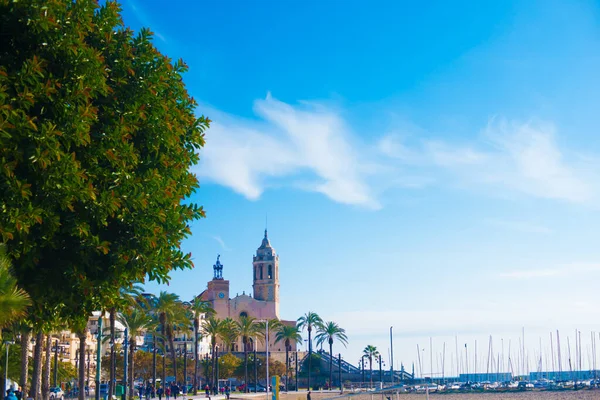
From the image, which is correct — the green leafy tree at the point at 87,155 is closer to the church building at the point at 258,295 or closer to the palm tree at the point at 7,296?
the palm tree at the point at 7,296

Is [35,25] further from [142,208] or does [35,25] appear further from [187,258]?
[187,258]

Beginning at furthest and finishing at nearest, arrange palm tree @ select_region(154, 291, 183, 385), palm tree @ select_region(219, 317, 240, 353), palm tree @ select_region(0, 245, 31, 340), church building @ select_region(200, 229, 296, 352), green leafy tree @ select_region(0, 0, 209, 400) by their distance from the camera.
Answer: church building @ select_region(200, 229, 296, 352), palm tree @ select_region(219, 317, 240, 353), palm tree @ select_region(154, 291, 183, 385), green leafy tree @ select_region(0, 0, 209, 400), palm tree @ select_region(0, 245, 31, 340)

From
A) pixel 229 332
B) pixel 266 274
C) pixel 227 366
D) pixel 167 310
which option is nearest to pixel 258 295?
pixel 266 274

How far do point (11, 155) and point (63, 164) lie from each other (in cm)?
93

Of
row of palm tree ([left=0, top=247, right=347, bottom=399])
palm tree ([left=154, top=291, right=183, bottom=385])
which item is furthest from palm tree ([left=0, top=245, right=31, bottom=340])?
palm tree ([left=154, top=291, right=183, bottom=385])

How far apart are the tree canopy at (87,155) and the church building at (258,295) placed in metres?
105

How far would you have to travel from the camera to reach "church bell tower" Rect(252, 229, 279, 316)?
12400cm

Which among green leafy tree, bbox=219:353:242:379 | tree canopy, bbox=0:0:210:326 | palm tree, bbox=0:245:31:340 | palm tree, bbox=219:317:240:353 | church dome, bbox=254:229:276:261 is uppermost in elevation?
church dome, bbox=254:229:276:261

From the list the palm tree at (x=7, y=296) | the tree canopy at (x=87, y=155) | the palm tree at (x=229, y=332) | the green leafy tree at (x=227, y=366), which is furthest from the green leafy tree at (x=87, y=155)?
the green leafy tree at (x=227, y=366)

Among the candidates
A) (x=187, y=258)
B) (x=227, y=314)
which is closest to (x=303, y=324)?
(x=227, y=314)

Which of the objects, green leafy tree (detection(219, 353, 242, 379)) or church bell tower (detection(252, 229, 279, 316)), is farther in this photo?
church bell tower (detection(252, 229, 279, 316))

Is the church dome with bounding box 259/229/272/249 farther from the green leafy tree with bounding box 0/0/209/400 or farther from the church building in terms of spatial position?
the green leafy tree with bounding box 0/0/209/400

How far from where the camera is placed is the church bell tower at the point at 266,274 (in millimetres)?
124000

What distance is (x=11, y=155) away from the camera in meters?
12.7
